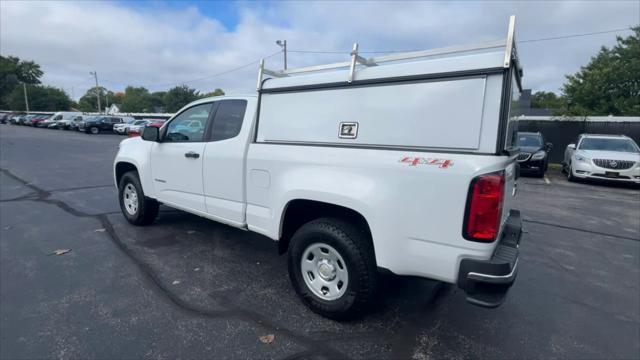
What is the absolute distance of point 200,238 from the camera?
15.8ft

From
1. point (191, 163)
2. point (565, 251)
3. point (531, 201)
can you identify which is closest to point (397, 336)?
point (191, 163)

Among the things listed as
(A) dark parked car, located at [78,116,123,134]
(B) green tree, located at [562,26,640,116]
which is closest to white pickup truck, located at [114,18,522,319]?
(B) green tree, located at [562,26,640,116]

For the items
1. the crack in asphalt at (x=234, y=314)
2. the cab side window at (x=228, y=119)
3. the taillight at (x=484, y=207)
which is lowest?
the crack in asphalt at (x=234, y=314)

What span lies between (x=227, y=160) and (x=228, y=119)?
503 mm

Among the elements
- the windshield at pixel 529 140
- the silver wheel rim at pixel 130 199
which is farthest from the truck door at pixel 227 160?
the windshield at pixel 529 140

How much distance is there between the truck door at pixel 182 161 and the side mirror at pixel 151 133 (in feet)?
0.25

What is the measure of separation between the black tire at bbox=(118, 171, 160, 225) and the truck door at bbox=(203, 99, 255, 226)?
63.2 inches

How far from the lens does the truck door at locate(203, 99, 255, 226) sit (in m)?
3.52

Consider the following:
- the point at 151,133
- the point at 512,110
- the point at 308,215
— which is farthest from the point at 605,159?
the point at 151,133

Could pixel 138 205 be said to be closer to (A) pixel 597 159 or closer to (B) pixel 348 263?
(B) pixel 348 263

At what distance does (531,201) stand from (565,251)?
358 cm

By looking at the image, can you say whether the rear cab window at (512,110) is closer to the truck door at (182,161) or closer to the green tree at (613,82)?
the truck door at (182,161)

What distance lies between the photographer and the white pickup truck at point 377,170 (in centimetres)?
222

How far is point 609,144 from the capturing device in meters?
10.9
